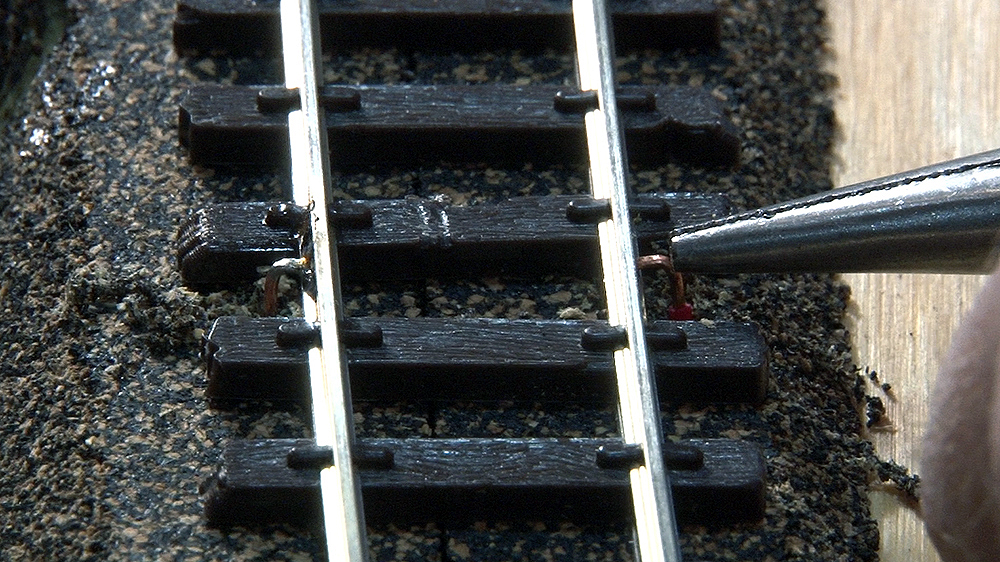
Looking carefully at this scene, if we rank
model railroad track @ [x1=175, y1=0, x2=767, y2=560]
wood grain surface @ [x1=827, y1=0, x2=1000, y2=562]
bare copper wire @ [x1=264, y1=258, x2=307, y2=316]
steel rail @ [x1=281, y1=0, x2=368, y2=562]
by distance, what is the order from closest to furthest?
steel rail @ [x1=281, y1=0, x2=368, y2=562] → model railroad track @ [x1=175, y1=0, x2=767, y2=560] → bare copper wire @ [x1=264, y1=258, x2=307, y2=316] → wood grain surface @ [x1=827, y1=0, x2=1000, y2=562]

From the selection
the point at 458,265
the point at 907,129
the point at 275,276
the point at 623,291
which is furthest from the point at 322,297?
the point at 907,129

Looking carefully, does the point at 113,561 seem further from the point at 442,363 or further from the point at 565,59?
the point at 565,59

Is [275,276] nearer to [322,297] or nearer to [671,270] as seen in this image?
[322,297]

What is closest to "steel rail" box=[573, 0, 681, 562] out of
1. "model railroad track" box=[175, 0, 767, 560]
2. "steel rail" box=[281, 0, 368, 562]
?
"model railroad track" box=[175, 0, 767, 560]

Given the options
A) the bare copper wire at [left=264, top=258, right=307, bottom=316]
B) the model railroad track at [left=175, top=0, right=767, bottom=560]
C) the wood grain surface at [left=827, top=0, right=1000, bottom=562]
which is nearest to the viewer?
the model railroad track at [left=175, top=0, right=767, bottom=560]

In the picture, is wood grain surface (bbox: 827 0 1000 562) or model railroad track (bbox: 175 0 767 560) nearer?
model railroad track (bbox: 175 0 767 560)

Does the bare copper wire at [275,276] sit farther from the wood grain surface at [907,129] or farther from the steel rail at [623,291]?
the wood grain surface at [907,129]

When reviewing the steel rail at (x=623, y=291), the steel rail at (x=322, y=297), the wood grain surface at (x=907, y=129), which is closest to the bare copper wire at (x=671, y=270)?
the steel rail at (x=623, y=291)

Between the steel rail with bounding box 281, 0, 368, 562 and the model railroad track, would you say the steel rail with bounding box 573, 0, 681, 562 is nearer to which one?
the model railroad track
